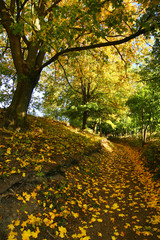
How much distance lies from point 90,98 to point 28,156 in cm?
1105

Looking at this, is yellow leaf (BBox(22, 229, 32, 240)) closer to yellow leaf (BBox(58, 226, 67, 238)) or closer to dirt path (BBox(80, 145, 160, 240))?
yellow leaf (BBox(58, 226, 67, 238))

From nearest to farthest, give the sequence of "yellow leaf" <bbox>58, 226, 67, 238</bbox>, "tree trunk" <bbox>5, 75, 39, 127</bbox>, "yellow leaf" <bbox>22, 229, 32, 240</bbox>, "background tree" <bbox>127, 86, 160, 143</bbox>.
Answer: "yellow leaf" <bbox>22, 229, 32, 240</bbox>, "yellow leaf" <bbox>58, 226, 67, 238</bbox>, "tree trunk" <bbox>5, 75, 39, 127</bbox>, "background tree" <bbox>127, 86, 160, 143</bbox>

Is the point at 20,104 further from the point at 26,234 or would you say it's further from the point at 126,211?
the point at 126,211

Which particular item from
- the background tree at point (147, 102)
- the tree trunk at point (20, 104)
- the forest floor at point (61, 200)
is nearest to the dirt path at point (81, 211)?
the forest floor at point (61, 200)

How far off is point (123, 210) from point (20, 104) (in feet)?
16.7

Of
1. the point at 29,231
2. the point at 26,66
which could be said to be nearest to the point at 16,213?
the point at 29,231

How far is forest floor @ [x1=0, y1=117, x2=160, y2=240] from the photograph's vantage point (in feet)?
9.03

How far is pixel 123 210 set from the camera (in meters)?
3.73

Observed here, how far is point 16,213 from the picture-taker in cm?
273

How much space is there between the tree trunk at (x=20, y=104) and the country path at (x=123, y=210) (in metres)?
3.76

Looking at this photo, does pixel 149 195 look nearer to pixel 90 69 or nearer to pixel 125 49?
pixel 125 49

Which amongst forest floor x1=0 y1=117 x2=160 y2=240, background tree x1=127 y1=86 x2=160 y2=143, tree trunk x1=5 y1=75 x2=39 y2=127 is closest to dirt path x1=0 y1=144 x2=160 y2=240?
forest floor x1=0 y1=117 x2=160 y2=240

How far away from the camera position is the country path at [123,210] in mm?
2920

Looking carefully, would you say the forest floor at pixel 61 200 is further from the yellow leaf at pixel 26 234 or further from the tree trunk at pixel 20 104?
the tree trunk at pixel 20 104
